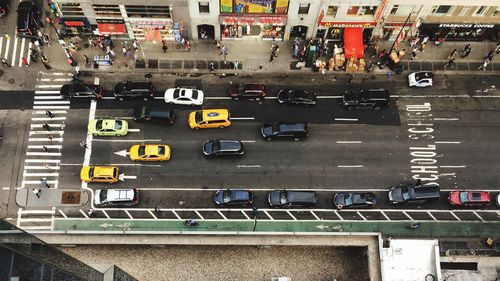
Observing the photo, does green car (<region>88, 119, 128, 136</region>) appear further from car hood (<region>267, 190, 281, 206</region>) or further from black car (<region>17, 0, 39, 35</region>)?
car hood (<region>267, 190, 281, 206</region>)

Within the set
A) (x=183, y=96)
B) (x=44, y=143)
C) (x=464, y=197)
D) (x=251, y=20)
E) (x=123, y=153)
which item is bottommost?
(x=464, y=197)

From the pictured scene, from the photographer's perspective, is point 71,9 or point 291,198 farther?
point 71,9

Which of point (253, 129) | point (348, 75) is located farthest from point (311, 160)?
point (348, 75)

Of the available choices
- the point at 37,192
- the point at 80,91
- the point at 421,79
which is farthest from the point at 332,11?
the point at 37,192

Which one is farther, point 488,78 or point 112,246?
point 488,78

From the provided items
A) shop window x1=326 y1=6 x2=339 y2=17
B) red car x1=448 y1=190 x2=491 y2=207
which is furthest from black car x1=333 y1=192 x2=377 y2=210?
shop window x1=326 y1=6 x2=339 y2=17

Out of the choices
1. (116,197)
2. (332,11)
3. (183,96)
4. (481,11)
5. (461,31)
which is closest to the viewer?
(116,197)

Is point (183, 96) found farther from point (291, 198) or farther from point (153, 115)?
point (291, 198)

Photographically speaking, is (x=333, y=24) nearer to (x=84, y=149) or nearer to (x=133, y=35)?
(x=133, y=35)

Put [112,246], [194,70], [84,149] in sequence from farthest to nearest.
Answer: [194,70] → [84,149] → [112,246]
